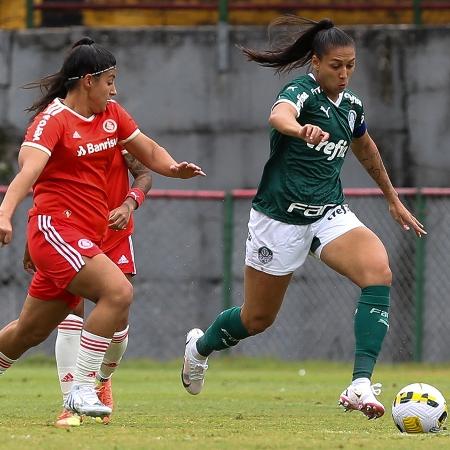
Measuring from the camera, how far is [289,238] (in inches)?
327

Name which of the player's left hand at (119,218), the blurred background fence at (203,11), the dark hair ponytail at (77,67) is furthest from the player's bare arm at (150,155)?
the blurred background fence at (203,11)

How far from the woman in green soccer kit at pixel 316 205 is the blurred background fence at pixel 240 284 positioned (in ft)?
20.5

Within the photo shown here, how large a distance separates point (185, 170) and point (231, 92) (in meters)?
7.89

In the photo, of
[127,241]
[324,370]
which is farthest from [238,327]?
[324,370]

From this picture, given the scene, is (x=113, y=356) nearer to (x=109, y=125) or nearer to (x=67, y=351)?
(x=67, y=351)

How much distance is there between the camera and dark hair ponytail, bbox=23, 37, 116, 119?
7547 millimetres

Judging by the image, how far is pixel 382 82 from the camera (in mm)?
15430

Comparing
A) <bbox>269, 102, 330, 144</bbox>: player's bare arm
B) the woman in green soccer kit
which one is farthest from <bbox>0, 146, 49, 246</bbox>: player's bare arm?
the woman in green soccer kit

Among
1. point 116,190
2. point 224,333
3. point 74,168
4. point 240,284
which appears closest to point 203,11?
point 240,284

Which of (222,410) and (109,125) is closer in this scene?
(109,125)

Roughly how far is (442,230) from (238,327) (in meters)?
6.46

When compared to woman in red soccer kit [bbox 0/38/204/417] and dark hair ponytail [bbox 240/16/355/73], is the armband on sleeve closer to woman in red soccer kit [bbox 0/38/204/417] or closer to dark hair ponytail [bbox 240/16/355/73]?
woman in red soccer kit [bbox 0/38/204/417]

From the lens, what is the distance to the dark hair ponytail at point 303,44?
8105mm

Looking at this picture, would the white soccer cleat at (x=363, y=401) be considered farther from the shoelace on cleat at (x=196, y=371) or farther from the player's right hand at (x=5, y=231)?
the player's right hand at (x=5, y=231)
